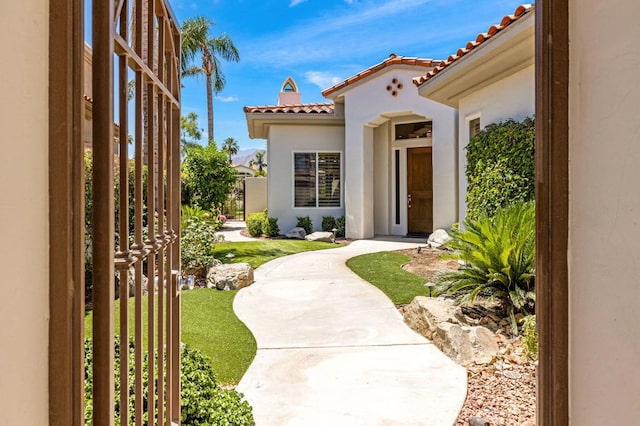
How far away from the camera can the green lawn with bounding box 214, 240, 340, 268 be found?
956 centimetres

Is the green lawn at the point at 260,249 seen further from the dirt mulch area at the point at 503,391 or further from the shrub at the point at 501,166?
the dirt mulch area at the point at 503,391

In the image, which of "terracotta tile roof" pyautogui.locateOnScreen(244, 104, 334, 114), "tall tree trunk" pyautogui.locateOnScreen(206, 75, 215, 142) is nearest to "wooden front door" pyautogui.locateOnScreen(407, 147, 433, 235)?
"terracotta tile roof" pyautogui.locateOnScreen(244, 104, 334, 114)

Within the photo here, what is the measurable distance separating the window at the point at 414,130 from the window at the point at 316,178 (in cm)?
206

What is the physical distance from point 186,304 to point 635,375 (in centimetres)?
541

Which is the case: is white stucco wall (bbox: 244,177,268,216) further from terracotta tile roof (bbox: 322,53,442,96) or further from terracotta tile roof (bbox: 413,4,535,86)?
terracotta tile roof (bbox: 413,4,535,86)

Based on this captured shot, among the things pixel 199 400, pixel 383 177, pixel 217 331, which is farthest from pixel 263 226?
pixel 199 400

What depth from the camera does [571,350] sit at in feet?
4.58

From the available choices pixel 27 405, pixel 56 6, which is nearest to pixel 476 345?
pixel 27 405

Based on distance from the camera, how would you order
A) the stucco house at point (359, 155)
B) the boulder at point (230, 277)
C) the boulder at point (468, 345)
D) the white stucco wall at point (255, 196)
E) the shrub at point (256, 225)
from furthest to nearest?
the white stucco wall at point (255, 196) → the shrub at point (256, 225) → the stucco house at point (359, 155) → the boulder at point (230, 277) → the boulder at point (468, 345)

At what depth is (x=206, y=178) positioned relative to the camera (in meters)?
15.0

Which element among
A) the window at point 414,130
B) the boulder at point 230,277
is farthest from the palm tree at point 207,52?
the boulder at point 230,277

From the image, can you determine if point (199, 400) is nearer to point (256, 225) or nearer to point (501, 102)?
point (501, 102)

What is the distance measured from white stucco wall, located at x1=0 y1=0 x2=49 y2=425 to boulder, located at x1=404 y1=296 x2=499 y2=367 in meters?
3.34

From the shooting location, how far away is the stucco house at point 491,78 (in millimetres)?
5668
